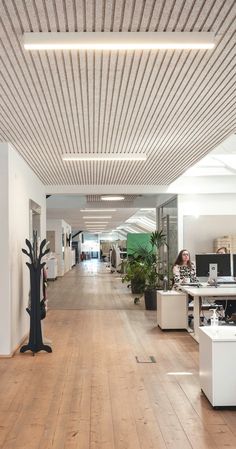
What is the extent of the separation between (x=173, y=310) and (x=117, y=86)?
5.17m

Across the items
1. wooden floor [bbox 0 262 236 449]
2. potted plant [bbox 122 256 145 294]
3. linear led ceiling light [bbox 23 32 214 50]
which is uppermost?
linear led ceiling light [bbox 23 32 214 50]

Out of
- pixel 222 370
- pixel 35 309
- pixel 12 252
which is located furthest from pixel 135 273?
pixel 222 370

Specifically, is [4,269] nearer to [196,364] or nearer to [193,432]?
[196,364]

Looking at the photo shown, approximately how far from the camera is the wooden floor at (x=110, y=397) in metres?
4.00

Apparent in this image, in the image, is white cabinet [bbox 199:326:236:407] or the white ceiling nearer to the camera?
the white ceiling

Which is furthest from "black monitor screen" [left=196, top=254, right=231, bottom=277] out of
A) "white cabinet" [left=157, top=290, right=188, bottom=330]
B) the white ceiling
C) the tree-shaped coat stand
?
the tree-shaped coat stand

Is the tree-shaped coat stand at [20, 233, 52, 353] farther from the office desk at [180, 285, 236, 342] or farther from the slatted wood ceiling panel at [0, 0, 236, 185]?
the office desk at [180, 285, 236, 342]

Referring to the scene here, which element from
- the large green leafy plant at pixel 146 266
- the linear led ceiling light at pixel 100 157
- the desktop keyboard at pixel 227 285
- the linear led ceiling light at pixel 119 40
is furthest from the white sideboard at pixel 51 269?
the linear led ceiling light at pixel 119 40

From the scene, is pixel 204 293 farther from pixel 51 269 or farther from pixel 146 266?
pixel 51 269

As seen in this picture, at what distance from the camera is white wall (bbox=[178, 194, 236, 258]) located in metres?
12.6

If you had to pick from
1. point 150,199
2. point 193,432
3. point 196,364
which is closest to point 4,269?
point 196,364

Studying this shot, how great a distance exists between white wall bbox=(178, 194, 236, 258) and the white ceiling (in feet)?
13.2

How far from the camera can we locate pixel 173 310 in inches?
350

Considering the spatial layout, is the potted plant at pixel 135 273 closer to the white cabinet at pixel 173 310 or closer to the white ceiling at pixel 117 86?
the white cabinet at pixel 173 310
